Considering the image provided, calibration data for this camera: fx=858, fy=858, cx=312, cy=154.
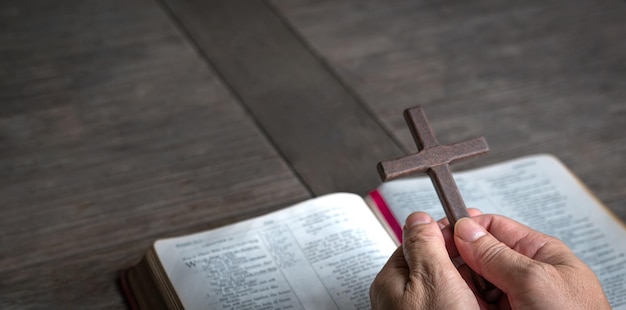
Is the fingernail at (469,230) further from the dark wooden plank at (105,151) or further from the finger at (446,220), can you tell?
the dark wooden plank at (105,151)

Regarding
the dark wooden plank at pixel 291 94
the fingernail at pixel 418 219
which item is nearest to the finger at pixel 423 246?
the fingernail at pixel 418 219

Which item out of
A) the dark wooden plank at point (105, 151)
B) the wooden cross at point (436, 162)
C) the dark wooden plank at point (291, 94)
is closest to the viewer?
the wooden cross at point (436, 162)

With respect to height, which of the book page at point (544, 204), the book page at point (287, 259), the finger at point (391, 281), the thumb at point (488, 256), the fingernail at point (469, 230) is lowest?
the book page at point (544, 204)

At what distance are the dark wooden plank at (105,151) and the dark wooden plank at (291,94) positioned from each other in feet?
0.12

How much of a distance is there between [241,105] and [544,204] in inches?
21.9

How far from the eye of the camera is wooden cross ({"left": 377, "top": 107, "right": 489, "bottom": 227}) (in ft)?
3.48

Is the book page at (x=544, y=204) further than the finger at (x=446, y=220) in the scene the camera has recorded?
Yes

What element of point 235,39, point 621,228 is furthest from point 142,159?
point 621,228

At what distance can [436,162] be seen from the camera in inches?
43.0

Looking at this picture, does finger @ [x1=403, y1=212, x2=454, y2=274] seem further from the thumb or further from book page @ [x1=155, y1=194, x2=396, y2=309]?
book page @ [x1=155, y1=194, x2=396, y2=309]

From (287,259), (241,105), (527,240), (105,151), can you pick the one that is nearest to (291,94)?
(241,105)

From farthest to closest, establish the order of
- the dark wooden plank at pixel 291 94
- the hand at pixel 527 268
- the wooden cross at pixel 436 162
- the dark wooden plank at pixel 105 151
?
the dark wooden plank at pixel 291 94
the dark wooden plank at pixel 105 151
the wooden cross at pixel 436 162
the hand at pixel 527 268

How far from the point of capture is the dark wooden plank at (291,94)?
1.43 m

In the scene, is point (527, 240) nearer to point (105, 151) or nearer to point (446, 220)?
point (446, 220)
